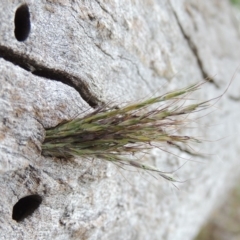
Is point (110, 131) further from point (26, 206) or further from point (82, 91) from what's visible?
point (26, 206)

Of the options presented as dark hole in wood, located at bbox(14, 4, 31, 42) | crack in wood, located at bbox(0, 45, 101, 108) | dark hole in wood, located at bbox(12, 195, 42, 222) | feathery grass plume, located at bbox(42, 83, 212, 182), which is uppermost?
dark hole in wood, located at bbox(14, 4, 31, 42)

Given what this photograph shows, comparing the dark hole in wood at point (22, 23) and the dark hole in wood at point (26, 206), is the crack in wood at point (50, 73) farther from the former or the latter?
the dark hole in wood at point (26, 206)

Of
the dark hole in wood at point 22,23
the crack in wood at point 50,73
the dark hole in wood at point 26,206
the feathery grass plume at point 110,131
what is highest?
the dark hole in wood at point 22,23

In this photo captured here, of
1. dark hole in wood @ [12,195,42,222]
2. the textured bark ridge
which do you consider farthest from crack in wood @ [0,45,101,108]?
dark hole in wood @ [12,195,42,222]

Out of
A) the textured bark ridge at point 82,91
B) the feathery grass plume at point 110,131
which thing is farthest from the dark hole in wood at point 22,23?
the feathery grass plume at point 110,131

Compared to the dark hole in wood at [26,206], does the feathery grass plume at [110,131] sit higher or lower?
higher

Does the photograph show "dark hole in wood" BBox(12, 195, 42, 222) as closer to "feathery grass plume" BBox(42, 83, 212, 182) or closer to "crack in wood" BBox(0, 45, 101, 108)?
"feathery grass plume" BBox(42, 83, 212, 182)

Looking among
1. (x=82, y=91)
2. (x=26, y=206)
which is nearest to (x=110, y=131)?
(x=82, y=91)

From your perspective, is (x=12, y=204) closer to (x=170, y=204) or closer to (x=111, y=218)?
(x=111, y=218)
